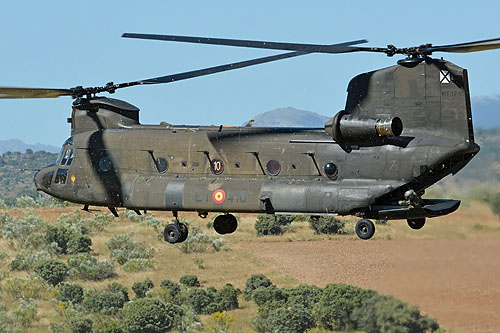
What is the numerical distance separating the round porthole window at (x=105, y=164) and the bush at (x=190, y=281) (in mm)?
36927

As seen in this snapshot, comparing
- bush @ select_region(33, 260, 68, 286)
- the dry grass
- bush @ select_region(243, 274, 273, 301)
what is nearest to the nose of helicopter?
the dry grass

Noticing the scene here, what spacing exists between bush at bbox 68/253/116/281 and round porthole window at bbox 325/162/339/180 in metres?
45.9

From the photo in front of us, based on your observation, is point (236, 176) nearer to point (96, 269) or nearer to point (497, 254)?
point (497, 254)

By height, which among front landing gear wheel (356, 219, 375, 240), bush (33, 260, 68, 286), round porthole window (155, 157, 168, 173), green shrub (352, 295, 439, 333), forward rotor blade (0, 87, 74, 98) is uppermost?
forward rotor blade (0, 87, 74, 98)

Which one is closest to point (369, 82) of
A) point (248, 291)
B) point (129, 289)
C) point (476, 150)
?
point (476, 150)

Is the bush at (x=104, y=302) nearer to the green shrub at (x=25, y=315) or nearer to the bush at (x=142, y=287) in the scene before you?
the bush at (x=142, y=287)

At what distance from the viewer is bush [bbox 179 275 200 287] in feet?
202

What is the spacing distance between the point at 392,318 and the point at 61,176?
14985 mm

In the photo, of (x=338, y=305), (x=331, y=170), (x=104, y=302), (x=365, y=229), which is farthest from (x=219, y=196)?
(x=104, y=302)

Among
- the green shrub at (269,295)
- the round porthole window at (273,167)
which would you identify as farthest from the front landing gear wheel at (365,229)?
the green shrub at (269,295)

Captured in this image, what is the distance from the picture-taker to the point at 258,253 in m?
67.7

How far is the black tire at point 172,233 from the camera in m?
24.5

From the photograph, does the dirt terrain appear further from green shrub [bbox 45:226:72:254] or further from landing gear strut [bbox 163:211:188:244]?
green shrub [bbox 45:226:72:254]

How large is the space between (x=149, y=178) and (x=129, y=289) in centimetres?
4079
